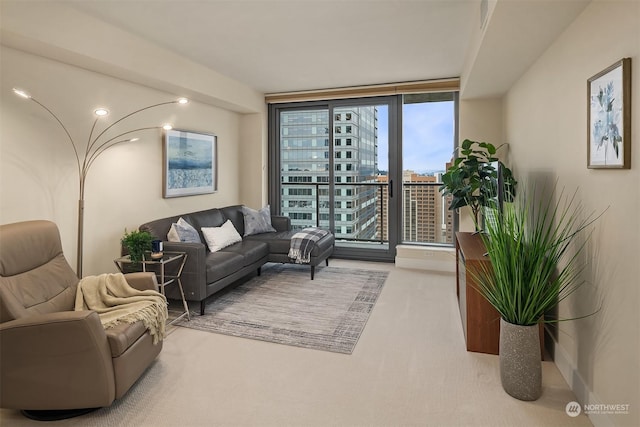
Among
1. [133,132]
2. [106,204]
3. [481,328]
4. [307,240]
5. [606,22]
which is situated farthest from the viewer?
[307,240]

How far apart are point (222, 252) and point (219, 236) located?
1.07 feet

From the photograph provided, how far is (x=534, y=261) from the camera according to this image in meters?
2.19

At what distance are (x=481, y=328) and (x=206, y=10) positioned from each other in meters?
3.29

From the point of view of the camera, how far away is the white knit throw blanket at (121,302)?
7.90ft

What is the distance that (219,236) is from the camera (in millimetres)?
4469

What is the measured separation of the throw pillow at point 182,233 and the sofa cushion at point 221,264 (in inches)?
10.4

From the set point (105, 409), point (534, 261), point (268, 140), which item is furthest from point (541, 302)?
point (268, 140)

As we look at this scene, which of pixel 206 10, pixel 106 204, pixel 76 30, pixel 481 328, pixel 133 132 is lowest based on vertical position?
pixel 481 328

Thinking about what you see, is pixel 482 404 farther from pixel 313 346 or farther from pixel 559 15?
pixel 559 15

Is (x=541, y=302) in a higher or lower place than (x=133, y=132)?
lower

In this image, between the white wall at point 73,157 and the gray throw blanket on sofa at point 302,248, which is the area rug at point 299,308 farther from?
the white wall at point 73,157

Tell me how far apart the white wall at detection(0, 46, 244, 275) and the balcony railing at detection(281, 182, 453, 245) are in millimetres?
2035

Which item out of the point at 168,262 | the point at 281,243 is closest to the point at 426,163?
the point at 281,243

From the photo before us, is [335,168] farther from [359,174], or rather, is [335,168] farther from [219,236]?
[219,236]
